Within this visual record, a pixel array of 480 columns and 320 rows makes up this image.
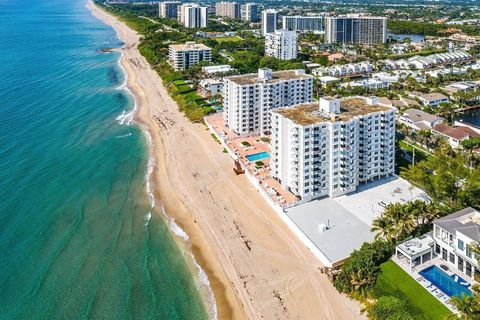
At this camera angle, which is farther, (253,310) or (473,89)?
(473,89)

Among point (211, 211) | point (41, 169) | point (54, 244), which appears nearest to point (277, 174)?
point (211, 211)

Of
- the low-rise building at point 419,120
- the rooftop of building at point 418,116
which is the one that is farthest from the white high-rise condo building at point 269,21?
the low-rise building at point 419,120

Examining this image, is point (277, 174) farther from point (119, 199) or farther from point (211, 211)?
point (119, 199)

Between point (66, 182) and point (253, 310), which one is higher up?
point (66, 182)

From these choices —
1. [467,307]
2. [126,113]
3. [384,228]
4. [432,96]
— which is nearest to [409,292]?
[467,307]

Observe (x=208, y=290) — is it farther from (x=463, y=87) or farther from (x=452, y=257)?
(x=463, y=87)

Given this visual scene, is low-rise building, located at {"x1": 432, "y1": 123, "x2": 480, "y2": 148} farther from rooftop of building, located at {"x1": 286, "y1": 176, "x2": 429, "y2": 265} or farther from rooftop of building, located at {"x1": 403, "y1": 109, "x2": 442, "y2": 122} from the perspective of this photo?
rooftop of building, located at {"x1": 286, "y1": 176, "x2": 429, "y2": 265}

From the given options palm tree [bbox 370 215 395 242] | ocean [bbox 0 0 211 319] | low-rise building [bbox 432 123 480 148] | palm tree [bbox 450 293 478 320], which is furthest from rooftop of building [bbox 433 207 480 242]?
low-rise building [bbox 432 123 480 148]
